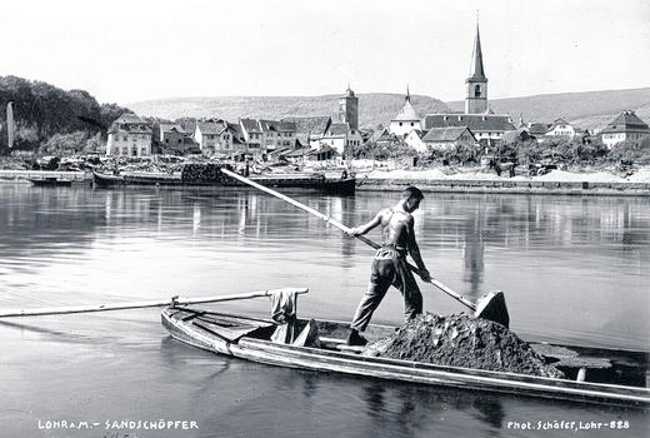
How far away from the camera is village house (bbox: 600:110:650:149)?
442 feet

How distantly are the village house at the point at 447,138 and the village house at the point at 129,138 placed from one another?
51.9 metres

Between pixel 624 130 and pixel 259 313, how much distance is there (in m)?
133

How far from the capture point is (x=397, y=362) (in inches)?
361

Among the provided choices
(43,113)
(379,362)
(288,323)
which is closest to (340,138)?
(43,113)

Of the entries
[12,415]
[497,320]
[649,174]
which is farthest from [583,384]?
[649,174]

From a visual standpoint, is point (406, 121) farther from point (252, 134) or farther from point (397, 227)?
point (397, 227)

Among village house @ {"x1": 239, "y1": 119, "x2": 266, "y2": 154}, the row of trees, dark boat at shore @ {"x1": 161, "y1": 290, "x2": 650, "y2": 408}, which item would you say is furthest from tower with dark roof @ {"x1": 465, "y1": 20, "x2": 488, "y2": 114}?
dark boat at shore @ {"x1": 161, "y1": 290, "x2": 650, "y2": 408}

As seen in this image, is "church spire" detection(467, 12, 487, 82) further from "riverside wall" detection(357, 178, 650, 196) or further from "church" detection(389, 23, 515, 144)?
"riverside wall" detection(357, 178, 650, 196)

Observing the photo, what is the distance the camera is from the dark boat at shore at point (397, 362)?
840cm

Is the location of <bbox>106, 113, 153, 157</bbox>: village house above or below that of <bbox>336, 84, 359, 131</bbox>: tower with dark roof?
below

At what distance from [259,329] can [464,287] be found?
8.37 meters

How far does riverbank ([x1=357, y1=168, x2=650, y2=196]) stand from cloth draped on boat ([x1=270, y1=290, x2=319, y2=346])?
7127cm

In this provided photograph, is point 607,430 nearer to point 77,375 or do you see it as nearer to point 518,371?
point 518,371

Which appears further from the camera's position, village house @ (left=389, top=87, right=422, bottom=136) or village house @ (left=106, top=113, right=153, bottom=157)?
village house @ (left=389, top=87, right=422, bottom=136)
